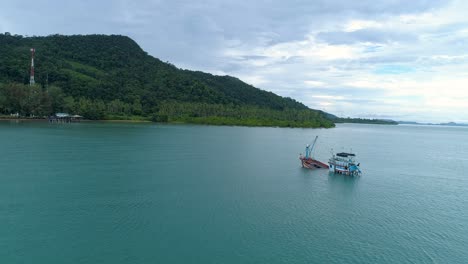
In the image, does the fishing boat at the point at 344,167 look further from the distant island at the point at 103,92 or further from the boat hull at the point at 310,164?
the distant island at the point at 103,92

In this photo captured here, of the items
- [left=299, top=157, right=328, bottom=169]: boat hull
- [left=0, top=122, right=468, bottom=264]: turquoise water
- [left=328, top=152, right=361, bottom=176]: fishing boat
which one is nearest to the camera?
[left=0, top=122, right=468, bottom=264]: turquoise water

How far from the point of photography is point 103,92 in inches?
5886

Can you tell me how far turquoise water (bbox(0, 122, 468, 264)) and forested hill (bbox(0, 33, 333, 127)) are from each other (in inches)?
3439

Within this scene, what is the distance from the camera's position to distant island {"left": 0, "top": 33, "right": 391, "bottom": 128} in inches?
4594

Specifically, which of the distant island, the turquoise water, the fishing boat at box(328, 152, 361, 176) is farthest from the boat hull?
the distant island

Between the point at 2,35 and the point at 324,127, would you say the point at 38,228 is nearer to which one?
the point at 324,127

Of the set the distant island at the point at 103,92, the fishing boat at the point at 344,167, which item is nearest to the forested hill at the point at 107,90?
the distant island at the point at 103,92

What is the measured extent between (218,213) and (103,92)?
142459mm

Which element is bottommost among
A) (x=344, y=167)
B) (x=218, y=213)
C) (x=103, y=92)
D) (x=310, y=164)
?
(x=218, y=213)

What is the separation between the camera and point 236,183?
108ft

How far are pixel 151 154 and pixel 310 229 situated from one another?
33.5 metres

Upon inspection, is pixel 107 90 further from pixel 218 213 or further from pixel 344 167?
pixel 218 213

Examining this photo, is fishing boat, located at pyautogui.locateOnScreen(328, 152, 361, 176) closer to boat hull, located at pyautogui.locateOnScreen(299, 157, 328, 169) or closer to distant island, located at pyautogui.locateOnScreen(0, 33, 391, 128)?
boat hull, located at pyautogui.locateOnScreen(299, 157, 328, 169)

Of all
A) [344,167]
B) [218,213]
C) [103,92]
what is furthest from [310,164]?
[103,92]
